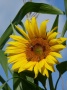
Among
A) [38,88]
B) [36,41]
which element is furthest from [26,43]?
[38,88]

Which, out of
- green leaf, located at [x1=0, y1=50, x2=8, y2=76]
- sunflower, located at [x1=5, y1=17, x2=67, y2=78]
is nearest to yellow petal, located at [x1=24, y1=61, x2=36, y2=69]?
sunflower, located at [x1=5, y1=17, x2=67, y2=78]

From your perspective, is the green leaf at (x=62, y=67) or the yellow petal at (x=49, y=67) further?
the green leaf at (x=62, y=67)

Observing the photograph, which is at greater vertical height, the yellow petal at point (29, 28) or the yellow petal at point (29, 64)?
the yellow petal at point (29, 28)

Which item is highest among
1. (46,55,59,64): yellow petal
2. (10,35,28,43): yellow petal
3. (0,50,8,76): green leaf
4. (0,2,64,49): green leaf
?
(0,2,64,49): green leaf

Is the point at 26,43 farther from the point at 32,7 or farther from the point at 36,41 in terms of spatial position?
the point at 32,7

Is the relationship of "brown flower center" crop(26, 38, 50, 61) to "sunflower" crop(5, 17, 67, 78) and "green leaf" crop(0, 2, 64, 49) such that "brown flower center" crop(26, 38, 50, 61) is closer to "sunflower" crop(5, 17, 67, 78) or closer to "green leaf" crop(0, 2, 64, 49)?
"sunflower" crop(5, 17, 67, 78)

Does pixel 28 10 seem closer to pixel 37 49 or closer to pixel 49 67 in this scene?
pixel 37 49

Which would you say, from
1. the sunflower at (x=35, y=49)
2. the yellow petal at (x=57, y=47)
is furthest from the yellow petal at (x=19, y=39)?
the yellow petal at (x=57, y=47)

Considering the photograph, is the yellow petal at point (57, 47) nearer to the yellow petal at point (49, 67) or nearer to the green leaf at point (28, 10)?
the yellow petal at point (49, 67)
